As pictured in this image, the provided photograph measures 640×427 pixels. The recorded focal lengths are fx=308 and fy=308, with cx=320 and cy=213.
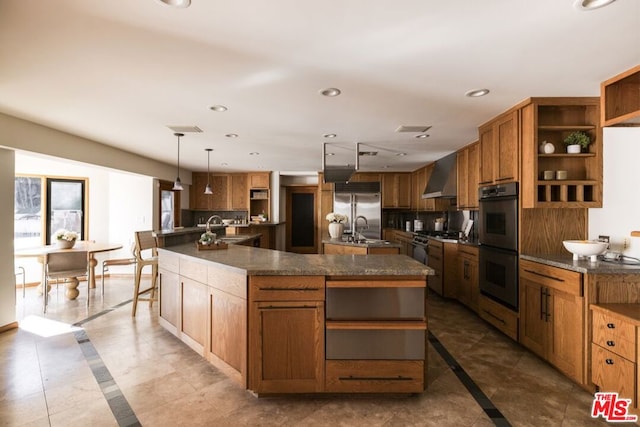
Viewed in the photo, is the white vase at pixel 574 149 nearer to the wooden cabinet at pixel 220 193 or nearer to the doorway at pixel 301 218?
the doorway at pixel 301 218

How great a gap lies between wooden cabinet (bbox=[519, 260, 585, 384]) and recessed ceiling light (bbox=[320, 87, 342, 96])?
90.3 inches

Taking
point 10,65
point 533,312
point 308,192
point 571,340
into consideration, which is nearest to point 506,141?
point 533,312

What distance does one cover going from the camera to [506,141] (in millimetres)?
3152

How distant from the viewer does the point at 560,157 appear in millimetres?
2926

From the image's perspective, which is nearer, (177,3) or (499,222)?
(177,3)

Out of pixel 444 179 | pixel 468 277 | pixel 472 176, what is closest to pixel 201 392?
pixel 468 277

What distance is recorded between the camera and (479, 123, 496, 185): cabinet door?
3408 millimetres

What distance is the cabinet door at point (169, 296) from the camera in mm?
3043

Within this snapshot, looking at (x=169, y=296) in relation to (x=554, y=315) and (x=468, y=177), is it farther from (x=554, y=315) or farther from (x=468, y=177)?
(x=468, y=177)

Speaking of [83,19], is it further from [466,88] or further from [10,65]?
[466,88]

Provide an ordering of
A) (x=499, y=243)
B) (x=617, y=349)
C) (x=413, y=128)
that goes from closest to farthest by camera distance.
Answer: (x=617, y=349) < (x=499, y=243) < (x=413, y=128)

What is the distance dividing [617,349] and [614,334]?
3.6 inches

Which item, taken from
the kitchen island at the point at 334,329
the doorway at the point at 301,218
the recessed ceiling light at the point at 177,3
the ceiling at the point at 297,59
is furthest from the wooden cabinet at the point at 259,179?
the recessed ceiling light at the point at 177,3

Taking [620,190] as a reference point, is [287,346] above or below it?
below
